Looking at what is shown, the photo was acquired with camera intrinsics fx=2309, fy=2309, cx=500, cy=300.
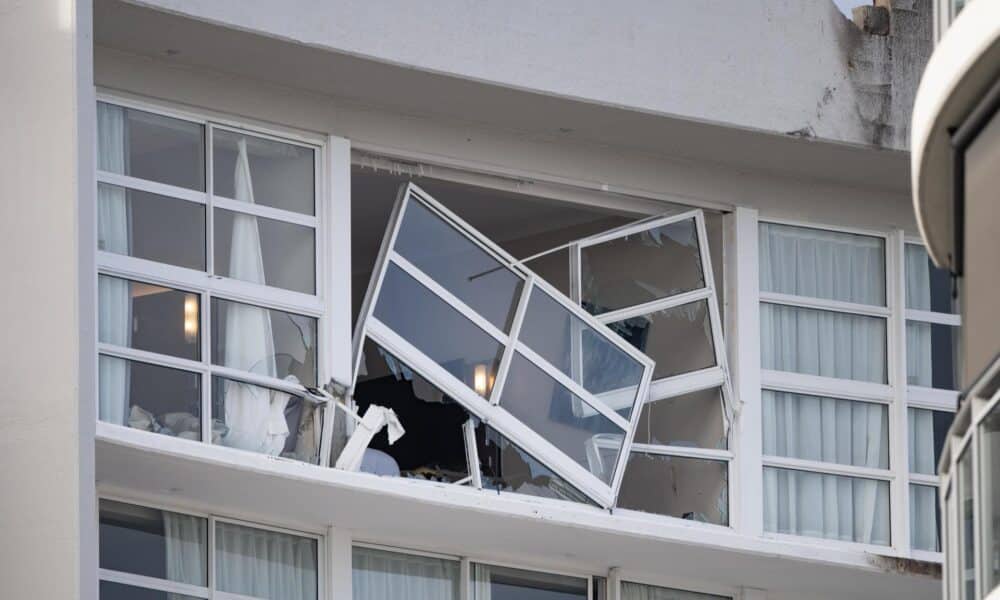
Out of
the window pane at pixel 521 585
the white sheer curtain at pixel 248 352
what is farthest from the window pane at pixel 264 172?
the window pane at pixel 521 585

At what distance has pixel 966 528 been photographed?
10.5 meters

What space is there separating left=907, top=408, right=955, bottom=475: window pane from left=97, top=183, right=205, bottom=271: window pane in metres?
5.68

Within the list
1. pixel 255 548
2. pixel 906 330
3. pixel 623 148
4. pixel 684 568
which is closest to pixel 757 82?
pixel 623 148

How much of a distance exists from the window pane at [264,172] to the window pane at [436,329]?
83 centimetres

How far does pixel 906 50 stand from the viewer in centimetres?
1677

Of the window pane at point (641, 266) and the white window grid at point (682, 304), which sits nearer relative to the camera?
the white window grid at point (682, 304)

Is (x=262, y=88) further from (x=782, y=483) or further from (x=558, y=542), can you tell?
(x=782, y=483)

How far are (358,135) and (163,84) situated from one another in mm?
1461

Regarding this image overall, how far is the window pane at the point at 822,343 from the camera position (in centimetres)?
1683

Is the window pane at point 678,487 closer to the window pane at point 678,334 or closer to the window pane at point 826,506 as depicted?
the window pane at point 826,506

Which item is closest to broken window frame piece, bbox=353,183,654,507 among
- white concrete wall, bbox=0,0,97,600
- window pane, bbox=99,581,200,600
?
window pane, bbox=99,581,200,600

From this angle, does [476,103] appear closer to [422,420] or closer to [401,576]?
[422,420]

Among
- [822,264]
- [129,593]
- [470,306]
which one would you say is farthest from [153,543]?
[822,264]

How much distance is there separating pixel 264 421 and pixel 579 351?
2668 mm
